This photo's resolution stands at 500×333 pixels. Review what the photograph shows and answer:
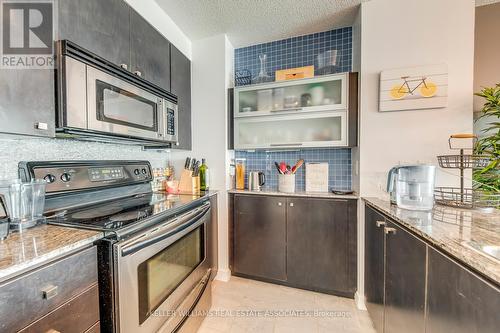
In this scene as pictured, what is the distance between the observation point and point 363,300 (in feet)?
5.68

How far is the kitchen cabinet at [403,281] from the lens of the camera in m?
0.93

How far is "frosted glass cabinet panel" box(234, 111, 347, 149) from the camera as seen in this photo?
1.92 meters

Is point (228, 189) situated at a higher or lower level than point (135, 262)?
higher

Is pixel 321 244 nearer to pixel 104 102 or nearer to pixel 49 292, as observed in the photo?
pixel 49 292

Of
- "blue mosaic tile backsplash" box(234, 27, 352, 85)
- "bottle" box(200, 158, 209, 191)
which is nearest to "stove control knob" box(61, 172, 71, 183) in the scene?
"bottle" box(200, 158, 209, 191)

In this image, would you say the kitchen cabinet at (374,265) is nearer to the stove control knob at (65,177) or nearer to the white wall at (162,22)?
the stove control knob at (65,177)

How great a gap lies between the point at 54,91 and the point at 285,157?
1.87 metres

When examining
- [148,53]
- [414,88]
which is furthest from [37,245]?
[414,88]

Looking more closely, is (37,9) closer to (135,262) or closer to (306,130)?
(135,262)

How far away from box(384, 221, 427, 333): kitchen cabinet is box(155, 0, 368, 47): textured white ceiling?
1819 millimetres

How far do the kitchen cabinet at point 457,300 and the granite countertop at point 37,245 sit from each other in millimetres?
1255

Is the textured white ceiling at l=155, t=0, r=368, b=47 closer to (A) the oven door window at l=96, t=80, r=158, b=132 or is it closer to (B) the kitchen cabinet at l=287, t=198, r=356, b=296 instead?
(A) the oven door window at l=96, t=80, r=158, b=132

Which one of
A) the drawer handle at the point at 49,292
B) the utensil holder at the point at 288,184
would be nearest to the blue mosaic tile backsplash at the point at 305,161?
the utensil holder at the point at 288,184

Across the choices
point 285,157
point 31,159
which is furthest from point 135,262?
point 285,157
